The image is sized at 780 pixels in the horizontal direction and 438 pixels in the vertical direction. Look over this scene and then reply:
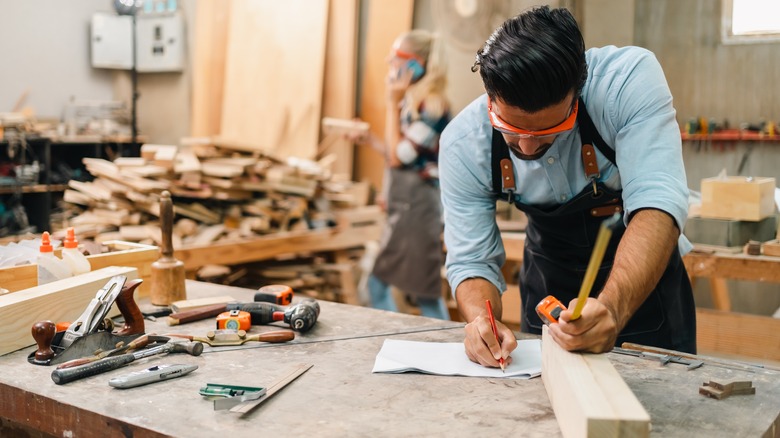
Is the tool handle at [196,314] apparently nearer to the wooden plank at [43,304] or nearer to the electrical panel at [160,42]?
the wooden plank at [43,304]

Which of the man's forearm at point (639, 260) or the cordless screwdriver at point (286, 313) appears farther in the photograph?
the cordless screwdriver at point (286, 313)

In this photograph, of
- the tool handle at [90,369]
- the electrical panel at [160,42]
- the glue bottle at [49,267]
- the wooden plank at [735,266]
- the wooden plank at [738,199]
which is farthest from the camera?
the electrical panel at [160,42]

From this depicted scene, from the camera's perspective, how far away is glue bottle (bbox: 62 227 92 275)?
7.32 feet

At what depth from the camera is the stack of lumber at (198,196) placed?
460 centimetres

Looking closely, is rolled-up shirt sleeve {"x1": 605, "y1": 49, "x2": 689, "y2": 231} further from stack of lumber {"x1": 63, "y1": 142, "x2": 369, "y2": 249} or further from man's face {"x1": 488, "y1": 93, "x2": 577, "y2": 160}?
stack of lumber {"x1": 63, "y1": 142, "x2": 369, "y2": 249}

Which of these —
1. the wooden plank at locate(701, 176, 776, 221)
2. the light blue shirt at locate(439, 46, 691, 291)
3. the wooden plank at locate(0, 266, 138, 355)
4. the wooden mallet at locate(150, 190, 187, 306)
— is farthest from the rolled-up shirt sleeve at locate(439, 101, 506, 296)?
the wooden plank at locate(701, 176, 776, 221)

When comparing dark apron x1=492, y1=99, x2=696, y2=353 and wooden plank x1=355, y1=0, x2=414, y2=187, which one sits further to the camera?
wooden plank x1=355, y1=0, x2=414, y2=187

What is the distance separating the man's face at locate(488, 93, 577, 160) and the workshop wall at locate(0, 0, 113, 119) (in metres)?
6.48

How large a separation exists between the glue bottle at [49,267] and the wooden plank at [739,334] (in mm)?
2658

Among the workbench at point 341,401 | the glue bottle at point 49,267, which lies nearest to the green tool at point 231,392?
the workbench at point 341,401

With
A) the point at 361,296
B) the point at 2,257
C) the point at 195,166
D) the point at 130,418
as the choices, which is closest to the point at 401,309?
the point at 361,296

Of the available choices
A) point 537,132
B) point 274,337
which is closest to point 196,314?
point 274,337

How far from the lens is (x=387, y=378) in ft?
5.52

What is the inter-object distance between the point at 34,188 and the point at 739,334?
5278mm
